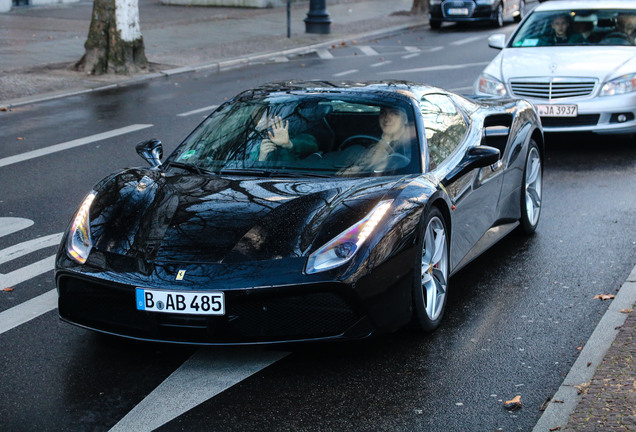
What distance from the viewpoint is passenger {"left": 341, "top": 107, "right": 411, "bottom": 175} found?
579 centimetres

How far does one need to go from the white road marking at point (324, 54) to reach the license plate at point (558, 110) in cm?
1095

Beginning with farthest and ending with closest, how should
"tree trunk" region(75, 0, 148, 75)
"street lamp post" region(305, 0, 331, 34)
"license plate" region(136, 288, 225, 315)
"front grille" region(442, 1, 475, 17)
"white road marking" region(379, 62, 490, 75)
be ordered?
"front grille" region(442, 1, 475, 17) → "street lamp post" region(305, 0, 331, 34) → "white road marking" region(379, 62, 490, 75) → "tree trunk" region(75, 0, 148, 75) → "license plate" region(136, 288, 225, 315)

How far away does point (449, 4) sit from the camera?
28734 mm

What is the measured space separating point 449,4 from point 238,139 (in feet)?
77.9

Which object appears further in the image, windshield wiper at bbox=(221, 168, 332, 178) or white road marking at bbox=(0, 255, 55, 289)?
white road marking at bbox=(0, 255, 55, 289)

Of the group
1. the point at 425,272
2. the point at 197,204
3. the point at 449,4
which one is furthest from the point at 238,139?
the point at 449,4

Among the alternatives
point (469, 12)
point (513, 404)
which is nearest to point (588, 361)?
point (513, 404)

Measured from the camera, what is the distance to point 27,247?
23.9 ft

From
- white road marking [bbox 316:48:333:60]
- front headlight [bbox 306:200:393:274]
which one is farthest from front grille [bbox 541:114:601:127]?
white road marking [bbox 316:48:333:60]

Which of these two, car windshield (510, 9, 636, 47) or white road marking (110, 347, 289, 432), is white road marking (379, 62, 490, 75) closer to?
car windshield (510, 9, 636, 47)

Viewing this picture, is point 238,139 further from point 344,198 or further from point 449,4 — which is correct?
point 449,4

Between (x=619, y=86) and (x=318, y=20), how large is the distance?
15.9m

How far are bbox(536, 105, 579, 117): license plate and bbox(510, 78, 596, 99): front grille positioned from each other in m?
0.14

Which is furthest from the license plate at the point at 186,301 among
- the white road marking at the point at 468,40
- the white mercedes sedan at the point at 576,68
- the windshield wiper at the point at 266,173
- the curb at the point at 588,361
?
the white road marking at the point at 468,40
